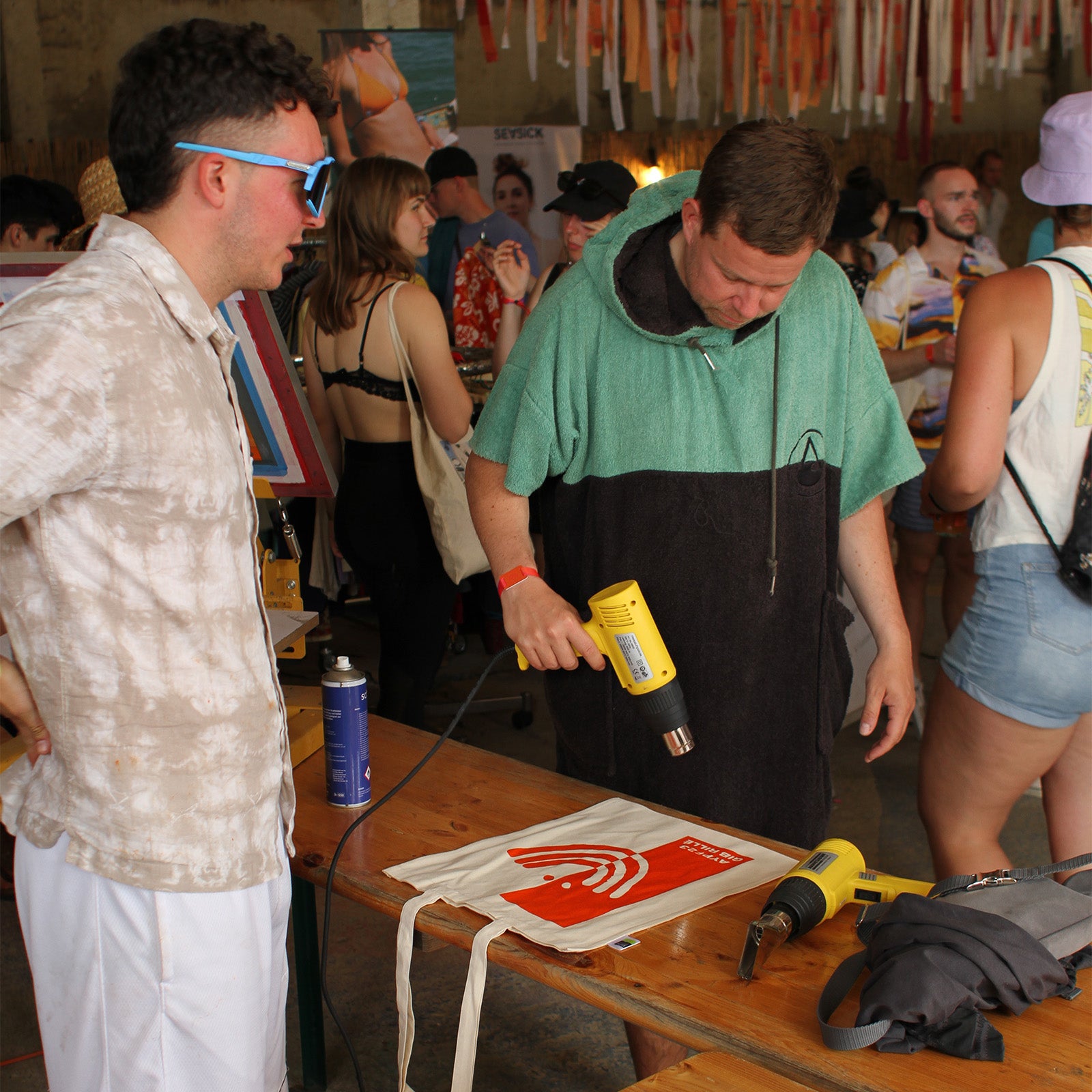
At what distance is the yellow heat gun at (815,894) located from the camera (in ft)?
4.59

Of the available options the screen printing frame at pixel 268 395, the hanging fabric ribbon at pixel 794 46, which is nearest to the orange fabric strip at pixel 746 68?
the hanging fabric ribbon at pixel 794 46

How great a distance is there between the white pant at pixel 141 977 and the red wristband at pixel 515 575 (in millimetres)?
601

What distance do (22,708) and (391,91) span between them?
23.4ft

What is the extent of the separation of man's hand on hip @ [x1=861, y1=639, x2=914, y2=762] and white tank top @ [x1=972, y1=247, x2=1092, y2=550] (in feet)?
1.41

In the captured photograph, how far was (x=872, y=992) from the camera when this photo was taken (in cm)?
127

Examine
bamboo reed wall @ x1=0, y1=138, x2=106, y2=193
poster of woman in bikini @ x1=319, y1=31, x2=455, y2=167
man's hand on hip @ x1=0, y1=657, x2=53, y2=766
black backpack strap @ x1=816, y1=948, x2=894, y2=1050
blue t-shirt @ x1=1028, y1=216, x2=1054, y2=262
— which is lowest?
black backpack strap @ x1=816, y1=948, x2=894, y2=1050

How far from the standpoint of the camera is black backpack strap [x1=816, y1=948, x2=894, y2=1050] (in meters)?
1.24

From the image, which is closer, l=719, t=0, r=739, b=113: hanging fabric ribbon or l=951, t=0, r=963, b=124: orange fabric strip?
l=719, t=0, r=739, b=113: hanging fabric ribbon

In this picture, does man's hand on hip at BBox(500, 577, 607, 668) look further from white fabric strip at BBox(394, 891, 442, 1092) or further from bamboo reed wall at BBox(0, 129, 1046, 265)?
bamboo reed wall at BBox(0, 129, 1046, 265)

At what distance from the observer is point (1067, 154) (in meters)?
2.07

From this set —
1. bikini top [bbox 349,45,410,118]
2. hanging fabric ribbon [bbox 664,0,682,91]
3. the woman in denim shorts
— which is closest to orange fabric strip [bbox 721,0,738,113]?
hanging fabric ribbon [bbox 664,0,682,91]

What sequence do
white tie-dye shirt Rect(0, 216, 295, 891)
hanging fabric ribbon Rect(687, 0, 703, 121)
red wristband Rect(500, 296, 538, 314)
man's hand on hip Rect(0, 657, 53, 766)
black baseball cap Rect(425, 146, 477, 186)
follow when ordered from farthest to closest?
hanging fabric ribbon Rect(687, 0, 703, 121), black baseball cap Rect(425, 146, 477, 186), red wristband Rect(500, 296, 538, 314), man's hand on hip Rect(0, 657, 53, 766), white tie-dye shirt Rect(0, 216, 295, 891)

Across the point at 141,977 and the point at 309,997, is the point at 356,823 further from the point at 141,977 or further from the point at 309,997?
the point at 309,997

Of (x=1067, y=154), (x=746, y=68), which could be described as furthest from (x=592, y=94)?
(x=1067, y=154)
